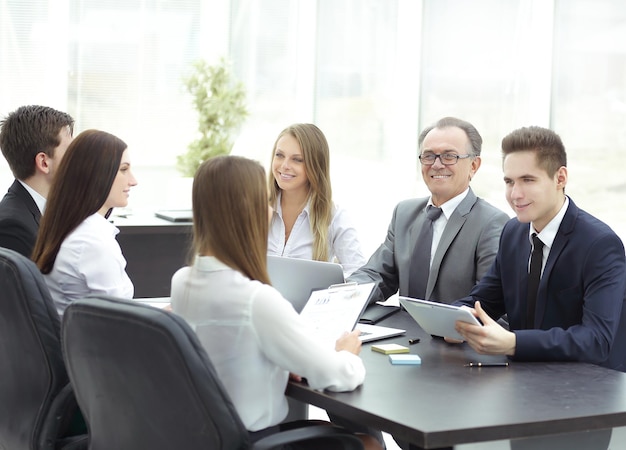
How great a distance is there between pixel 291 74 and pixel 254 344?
7.36 m

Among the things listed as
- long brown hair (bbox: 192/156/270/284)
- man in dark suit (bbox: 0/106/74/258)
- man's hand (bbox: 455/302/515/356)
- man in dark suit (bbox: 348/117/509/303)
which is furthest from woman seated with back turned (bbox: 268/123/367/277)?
long brown hair (bbox: 192/156/270/284)

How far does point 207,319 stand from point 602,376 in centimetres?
107

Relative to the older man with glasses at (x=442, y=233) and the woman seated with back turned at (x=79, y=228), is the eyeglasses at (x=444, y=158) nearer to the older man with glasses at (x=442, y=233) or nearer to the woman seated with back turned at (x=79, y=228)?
the older man with glasses at (x=442, y=233)

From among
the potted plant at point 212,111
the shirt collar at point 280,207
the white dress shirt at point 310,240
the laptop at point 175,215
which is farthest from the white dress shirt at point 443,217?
the potted plant at point 212,111

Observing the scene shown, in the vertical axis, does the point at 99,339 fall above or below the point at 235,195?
below

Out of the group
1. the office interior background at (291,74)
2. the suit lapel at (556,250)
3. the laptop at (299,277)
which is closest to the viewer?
the suit lapel at (556,250)

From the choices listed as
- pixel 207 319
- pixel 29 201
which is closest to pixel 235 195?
pixel 207 319

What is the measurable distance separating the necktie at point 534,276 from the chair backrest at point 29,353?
1427 mm

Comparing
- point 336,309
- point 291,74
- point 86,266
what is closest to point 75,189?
point 86,266

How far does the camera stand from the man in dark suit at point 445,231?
3477 mm

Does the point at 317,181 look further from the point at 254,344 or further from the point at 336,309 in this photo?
the point at 254,344

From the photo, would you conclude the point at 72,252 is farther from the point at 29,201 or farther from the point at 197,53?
the point at 197,53

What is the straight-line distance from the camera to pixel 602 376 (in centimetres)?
248

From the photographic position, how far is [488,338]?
2.57 metres
